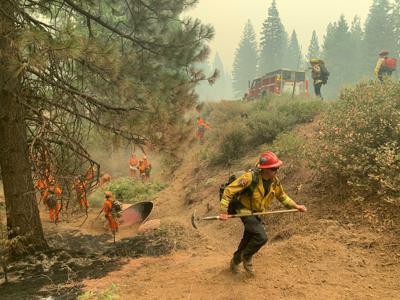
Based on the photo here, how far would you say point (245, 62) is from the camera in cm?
8406

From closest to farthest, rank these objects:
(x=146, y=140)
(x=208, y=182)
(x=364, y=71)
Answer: (x=146, y=140)
(x=208, y=182)
(x=364, y=71)

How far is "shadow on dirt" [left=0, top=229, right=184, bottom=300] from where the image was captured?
5.94 metres

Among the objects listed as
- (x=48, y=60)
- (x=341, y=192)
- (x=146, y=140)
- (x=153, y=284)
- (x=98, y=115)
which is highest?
(x=48, y=60)

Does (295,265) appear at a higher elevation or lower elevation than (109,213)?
lower

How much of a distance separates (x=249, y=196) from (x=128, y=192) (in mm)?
10363

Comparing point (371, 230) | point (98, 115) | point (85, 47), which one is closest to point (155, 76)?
point (98, 115)

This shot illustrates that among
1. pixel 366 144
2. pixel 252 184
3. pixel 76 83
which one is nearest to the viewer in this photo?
pixel 252 184

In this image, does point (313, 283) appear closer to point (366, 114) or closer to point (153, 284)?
point (153, 284)

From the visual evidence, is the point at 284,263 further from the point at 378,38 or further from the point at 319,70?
the point at 378,38

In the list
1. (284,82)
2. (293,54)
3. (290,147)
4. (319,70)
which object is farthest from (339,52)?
(290,147)

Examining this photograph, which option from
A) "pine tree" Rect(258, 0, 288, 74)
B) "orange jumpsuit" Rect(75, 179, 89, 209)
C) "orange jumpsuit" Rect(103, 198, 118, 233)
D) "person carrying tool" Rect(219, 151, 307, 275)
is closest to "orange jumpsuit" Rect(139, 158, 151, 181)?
"orange jumpsuit" Rect(103, 198, 118, 233)

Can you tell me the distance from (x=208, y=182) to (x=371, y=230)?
23.2 ft

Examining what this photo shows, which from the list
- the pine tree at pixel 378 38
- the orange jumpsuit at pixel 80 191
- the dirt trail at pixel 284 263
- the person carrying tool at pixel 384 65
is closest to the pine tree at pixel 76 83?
the orange jumpsuit at pixel 80 191

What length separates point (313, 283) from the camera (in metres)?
5.06
